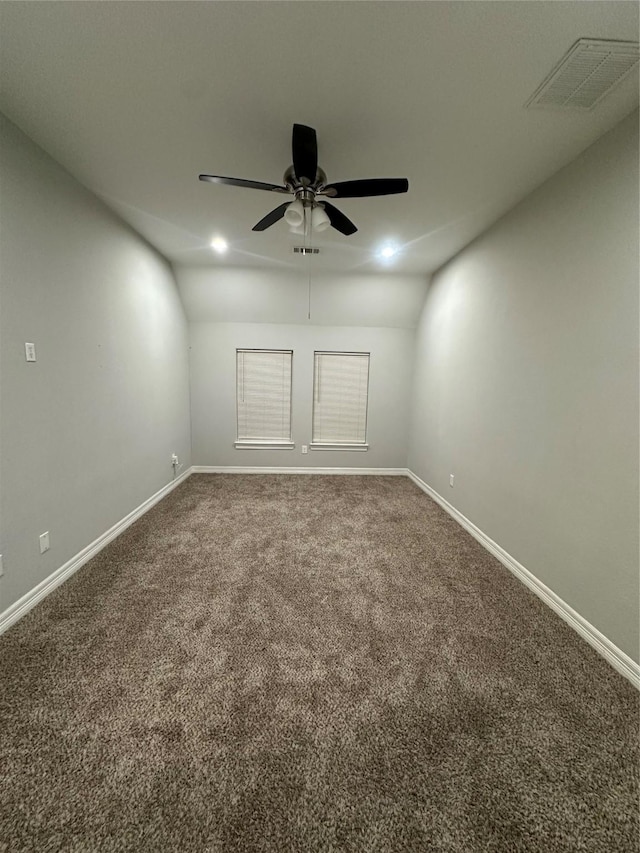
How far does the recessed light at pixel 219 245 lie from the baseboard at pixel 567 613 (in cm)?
361

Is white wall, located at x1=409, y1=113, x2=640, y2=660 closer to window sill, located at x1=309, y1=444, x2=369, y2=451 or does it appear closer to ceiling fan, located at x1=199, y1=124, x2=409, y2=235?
ceiling fan, located at x1=199, y1=124, x2=409, y2=235

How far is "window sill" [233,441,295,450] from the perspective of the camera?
14.2 feet

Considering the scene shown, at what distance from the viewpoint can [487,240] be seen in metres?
2.60

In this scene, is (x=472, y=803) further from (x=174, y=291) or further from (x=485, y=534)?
(x=174, y=291)

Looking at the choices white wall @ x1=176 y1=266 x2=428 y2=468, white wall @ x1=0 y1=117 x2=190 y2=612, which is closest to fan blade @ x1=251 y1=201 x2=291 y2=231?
white wall @ x1=0 y1=117 x2=190 y2=612

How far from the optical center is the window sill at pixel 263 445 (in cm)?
432

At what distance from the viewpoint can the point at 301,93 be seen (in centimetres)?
144

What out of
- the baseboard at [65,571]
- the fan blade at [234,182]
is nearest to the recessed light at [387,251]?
the fan blade at [234,182]

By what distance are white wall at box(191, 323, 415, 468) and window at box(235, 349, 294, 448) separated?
0.10 meters

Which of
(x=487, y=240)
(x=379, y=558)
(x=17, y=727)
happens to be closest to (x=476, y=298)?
(x=487, y=240)

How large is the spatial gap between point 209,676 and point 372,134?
2.94 metres

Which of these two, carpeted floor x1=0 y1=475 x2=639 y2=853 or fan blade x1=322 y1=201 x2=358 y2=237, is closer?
carpeted floor x1=0 y1=475 x2=639 y2=853

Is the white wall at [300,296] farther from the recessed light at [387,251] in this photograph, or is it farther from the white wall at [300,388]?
the recessed light at [387,251]

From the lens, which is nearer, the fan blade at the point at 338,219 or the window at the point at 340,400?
the fan blade at the point at 338,219
